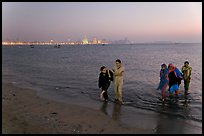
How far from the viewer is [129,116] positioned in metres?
8.55

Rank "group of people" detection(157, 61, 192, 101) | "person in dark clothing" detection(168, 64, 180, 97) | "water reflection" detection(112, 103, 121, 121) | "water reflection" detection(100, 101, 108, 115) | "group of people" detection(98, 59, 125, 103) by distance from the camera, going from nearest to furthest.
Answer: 1. "water reflection" detection(112, 103, 121, 121)
2. "water reflection" detection(100, 101, 108, 115)
3. "group of people" detection(98, 59, 125, 103)
4. "group of people" detection(157, 61, 192, 101)
5. "person in dark clothing" detection(168, 64, 180, 97)

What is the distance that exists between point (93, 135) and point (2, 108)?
172 inches

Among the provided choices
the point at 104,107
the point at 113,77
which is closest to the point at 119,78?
the point at 113,77

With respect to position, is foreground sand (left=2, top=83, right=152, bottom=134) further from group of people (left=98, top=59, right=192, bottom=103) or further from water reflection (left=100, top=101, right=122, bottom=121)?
group of people (left=98, top=59, right=192, bottom=103)

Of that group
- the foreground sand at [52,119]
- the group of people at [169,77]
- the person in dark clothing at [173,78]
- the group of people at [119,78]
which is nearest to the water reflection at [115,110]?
the foreground sand at [52,119]

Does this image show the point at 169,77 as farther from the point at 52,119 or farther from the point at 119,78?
the point at 52,119

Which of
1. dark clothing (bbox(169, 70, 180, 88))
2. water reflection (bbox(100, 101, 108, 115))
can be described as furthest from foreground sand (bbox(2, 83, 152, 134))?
dark clothing (bbox(169, 70, 180, 88))

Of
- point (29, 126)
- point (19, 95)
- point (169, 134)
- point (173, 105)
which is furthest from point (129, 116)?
point (19, 95)

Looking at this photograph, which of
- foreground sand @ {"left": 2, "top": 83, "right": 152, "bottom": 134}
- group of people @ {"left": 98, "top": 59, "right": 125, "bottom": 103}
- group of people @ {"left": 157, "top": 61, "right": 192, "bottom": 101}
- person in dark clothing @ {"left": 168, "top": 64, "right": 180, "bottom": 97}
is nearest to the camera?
foreground sand @ {"left": 2, "top": 83, "right": 152, "bottom": 134}

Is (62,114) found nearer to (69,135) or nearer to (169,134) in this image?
(69,135)

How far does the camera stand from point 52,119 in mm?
7801

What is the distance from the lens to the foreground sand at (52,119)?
6738 mm

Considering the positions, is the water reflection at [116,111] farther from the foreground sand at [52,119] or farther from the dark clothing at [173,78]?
the dark clothing at [173,78]

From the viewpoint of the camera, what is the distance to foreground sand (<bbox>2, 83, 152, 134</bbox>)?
674cm
